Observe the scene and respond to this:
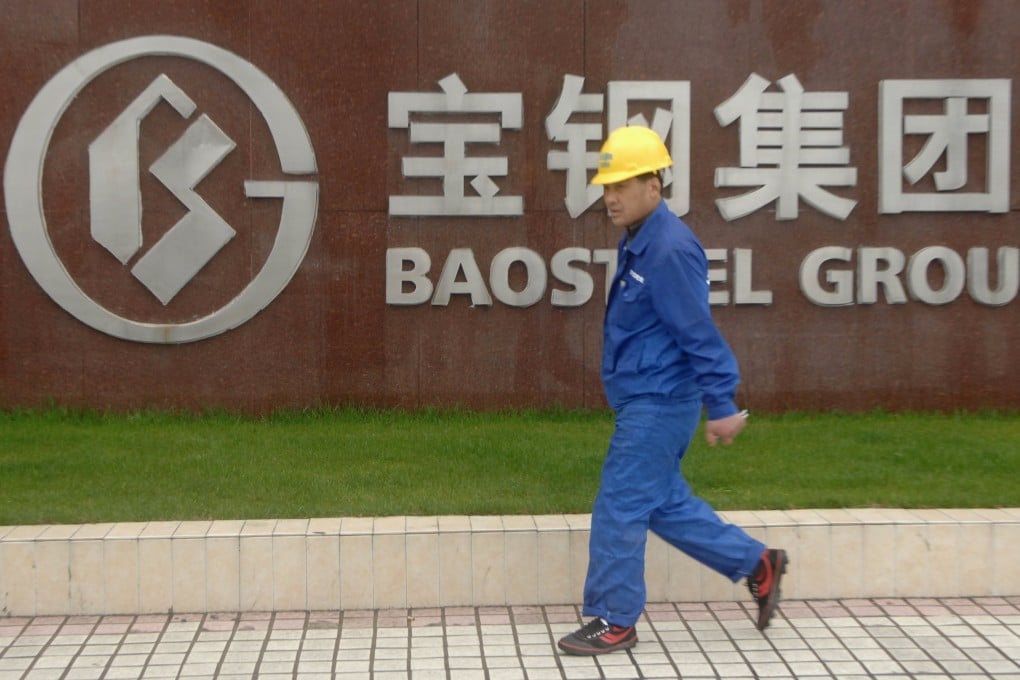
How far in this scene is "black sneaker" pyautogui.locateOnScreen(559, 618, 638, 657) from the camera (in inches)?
179

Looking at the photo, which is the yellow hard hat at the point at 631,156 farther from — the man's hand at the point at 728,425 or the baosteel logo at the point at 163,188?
the baosteel logo at the point at 163,188

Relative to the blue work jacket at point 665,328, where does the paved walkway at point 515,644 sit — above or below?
below

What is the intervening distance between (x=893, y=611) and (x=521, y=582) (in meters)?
1.49

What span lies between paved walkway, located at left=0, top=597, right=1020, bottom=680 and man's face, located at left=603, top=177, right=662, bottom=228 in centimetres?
158

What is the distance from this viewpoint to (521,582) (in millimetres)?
5117

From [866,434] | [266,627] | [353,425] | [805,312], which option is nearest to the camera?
[266,627]

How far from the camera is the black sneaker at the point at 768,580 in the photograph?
15.3 ft

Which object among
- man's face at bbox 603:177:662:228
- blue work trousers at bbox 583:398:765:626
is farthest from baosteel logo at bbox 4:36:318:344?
blue work trousers at bbox 583:398:765:626

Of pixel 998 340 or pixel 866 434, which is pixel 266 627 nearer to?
pixel 866 434

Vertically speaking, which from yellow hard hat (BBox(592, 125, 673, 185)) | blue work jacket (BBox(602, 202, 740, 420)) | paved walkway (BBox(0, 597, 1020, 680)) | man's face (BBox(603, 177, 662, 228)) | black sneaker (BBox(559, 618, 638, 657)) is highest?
yellow hard hat (BBox(592, 125, 673, 185))

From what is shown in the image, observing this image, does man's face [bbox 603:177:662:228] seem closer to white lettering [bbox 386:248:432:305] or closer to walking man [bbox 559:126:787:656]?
walking man [bbox 559:126:787:656]

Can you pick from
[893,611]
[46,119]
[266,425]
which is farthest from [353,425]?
[893,611]

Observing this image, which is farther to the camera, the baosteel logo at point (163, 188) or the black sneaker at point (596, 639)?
the baosteel logo at point (163, 188)

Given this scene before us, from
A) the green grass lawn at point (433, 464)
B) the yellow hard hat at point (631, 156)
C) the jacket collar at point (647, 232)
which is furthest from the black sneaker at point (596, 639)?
the yellow hard hat at point (631, 156)
